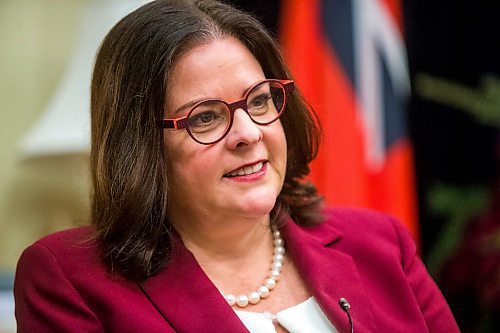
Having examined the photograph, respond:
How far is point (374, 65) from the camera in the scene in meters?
3.54

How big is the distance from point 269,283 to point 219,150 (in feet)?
1.25

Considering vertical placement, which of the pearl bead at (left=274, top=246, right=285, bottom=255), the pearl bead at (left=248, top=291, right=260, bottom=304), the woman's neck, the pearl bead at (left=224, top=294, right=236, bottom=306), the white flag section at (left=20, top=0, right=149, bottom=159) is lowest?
the pearl bead at (left=248, top=291, right=260, bottom=304)

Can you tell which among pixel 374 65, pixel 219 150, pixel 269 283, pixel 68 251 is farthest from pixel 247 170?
pixel 374 65

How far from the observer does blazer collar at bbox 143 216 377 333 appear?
1980mm

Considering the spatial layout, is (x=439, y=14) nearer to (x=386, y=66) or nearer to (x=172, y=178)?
(x=386, y=66)

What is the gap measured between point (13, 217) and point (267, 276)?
4.64 ft

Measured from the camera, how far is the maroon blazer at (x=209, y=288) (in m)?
1.95

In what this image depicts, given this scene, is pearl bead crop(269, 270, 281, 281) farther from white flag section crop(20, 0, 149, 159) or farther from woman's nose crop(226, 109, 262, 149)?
white flag section crop(20, 0, 149, 159)

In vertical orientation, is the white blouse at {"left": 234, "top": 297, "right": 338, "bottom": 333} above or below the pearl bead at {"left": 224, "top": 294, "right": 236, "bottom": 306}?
below

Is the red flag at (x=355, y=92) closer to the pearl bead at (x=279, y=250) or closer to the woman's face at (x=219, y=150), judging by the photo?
the pearl bead at (x=279, y=250)

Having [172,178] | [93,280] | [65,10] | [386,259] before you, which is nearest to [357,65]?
[65,10]

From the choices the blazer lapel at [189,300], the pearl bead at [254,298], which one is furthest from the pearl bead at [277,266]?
the blazer lapel at [189,300]

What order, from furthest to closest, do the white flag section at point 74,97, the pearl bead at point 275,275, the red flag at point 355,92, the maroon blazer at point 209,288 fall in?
the red flag at point 355,92 → the white flag section at point 74,97 → the pearl bead at point 275,275 → the maroon blazer at point 209,288

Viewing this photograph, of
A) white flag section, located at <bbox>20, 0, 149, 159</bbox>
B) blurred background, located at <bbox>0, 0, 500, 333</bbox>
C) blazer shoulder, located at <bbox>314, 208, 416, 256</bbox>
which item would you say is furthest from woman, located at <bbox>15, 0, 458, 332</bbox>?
white flag section, located at <bbox>20, 0, 149, 159</bbox>
